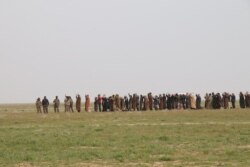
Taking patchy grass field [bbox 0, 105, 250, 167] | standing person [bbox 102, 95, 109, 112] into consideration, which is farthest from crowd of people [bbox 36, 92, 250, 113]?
patchy grass field [bbox 0, 105, 250, 167]

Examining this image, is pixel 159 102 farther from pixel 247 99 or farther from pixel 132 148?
pixel 132 148

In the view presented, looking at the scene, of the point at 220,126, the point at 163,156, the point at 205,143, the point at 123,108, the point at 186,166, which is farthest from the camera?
the point at 123,108

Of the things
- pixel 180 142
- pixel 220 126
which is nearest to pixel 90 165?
pixel 180 142

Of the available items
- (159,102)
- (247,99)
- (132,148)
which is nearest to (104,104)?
(159,102)

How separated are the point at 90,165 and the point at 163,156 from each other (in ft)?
7.41

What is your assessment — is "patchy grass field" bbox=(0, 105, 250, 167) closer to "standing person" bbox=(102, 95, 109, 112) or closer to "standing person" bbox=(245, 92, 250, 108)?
"standing person" bbox=(102, 95, 109, 112)

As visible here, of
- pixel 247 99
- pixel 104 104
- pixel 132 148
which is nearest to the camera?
pixel 132 148

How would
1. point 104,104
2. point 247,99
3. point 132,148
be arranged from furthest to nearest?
1. point 247,99
2. point 104,104
3. point 132,148

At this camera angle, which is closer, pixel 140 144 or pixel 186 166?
pixel 186 166

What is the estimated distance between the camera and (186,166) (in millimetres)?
12773

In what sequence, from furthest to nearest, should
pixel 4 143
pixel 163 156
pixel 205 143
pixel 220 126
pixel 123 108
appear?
pixel 123 108 → pixel 220 126 → pixel 4 143 → pixel 205 143 → pixel 163 156

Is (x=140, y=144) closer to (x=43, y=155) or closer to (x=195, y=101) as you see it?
(x=43, y=155)

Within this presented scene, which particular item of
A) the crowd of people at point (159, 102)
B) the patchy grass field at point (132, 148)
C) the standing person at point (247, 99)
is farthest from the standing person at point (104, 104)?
the patchy grass field at point (132, 148)

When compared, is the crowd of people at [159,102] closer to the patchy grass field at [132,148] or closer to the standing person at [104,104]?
the standing person at [104,104]
